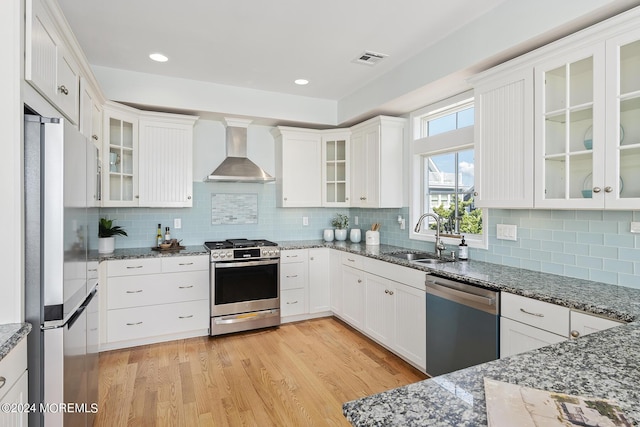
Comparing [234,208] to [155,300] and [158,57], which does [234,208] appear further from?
[158,57]

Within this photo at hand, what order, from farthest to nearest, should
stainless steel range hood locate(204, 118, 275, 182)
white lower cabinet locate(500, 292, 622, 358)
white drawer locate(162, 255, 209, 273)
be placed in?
stainless steel range hood locate(204, 118, 275, 182) → white drawer locate(162, 255, 209, 273) → white lower cabinet locate(500, 292, 622, 358)

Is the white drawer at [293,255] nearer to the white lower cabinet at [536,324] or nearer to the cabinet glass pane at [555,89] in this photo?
the white lower cabinet at [536,324]

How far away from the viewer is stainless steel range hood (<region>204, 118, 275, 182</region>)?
4.01m

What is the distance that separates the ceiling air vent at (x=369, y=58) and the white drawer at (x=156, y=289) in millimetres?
2584

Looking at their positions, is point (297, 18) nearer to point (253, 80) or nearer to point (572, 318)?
point (253, 80)

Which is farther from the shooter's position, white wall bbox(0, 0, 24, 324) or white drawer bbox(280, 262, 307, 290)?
white drawer bbox(280, 262, 307, 290)

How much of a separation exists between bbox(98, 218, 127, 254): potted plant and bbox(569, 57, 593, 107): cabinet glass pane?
398 centimetres

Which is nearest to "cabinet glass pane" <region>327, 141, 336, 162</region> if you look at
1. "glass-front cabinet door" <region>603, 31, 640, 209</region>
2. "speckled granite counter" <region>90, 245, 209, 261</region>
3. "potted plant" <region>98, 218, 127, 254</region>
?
"speckled granite counter" <region>90, 245, 209, 261</region>

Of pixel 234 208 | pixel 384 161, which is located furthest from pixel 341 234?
pixel 234 208

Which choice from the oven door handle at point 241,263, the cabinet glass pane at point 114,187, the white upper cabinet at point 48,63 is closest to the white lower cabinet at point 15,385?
the white upper cabinet at point 48,63

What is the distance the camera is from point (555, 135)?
7.09ft

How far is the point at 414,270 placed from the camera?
280 centimetres

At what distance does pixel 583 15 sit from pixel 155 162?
370 centimetres

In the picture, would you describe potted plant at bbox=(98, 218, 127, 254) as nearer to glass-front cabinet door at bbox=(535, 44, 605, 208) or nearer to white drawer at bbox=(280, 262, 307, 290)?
white drawer at bbox=(280, 262, 307, 290)
